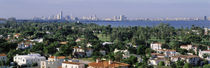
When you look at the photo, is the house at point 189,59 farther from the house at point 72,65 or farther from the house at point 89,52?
the house at point 72,65

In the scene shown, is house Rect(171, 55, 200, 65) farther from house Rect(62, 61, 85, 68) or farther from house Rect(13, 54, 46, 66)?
house Rect(13, 54, 46, 66)

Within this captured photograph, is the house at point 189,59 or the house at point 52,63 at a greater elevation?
the house at point 52,63

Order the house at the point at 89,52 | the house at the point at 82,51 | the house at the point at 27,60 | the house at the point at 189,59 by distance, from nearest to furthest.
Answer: the house at the point at 27,60 < the house at the point at 189,59 < the house at the point at 82,51 < the house at the point at 89,52

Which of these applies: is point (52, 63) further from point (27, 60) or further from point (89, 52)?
point (89, 52)

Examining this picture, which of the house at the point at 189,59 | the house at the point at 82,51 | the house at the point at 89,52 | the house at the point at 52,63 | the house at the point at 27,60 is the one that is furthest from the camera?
the house at the point at 89,52

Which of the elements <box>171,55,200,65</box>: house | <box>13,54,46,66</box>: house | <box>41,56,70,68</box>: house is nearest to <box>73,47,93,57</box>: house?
<box>13,54,46,66</box>: house

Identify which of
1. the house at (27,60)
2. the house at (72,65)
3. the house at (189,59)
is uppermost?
the house at (72,65)

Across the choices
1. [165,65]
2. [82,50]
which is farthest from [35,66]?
[165,65]

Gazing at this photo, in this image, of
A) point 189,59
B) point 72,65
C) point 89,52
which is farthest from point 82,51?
point 72,65

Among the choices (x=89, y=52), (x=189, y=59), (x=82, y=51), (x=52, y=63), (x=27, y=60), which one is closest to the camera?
(x=52, y=63)

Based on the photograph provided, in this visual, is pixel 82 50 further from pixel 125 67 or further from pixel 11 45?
pixel 125 67

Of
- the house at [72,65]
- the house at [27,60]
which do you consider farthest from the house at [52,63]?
the house at [27,60]
